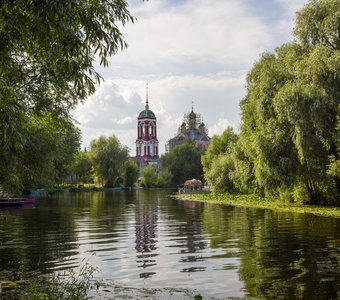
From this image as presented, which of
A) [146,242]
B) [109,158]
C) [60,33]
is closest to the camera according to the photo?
[60,33]

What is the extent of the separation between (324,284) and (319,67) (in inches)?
863

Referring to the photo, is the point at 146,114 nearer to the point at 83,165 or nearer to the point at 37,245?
the point at 83,165

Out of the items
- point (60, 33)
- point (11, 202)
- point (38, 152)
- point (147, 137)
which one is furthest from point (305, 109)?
point (147, 137)

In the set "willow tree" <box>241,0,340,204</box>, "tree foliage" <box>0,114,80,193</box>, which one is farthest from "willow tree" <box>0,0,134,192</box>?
"willow tree" <box>241,0,340,204</box>

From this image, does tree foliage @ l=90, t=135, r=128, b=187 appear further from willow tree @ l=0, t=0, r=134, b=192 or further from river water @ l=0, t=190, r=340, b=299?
Result: willow tree @ l=0, t=0, r=134, b=192

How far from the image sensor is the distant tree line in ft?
101

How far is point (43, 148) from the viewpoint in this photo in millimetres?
25562

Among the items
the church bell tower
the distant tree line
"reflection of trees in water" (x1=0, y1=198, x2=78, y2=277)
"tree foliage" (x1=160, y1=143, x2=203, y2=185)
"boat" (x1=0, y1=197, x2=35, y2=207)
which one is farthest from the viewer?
the church bell tower

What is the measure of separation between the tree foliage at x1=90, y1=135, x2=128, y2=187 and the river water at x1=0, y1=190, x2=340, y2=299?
7863cm

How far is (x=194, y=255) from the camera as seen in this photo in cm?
1616

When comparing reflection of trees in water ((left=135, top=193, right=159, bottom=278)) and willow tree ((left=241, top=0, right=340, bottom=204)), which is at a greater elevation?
willow tree ((left=241, top=0, right=340, bottom=204))

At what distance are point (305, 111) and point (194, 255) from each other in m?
18.1

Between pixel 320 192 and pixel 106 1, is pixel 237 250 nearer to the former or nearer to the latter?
pixel 106 1

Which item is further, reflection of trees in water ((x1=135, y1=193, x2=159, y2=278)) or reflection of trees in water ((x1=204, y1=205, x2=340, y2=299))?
reflection of trees in water ((x1=135, y1=193, x2=159, y2=278))
